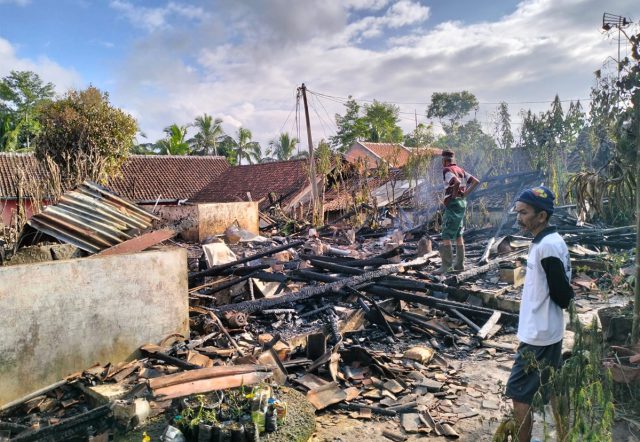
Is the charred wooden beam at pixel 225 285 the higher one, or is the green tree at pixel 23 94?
the green tree at pixel 23 94

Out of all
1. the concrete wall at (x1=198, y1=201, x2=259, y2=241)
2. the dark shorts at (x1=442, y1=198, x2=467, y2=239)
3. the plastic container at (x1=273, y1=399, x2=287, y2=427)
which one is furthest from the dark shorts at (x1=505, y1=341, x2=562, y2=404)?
the concrete wall at (x1=198, y1=201, x2=259, y2=241)

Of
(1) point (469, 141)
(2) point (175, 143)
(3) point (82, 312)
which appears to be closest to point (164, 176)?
(2) point (175, 143)

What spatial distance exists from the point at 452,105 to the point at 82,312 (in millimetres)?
48281

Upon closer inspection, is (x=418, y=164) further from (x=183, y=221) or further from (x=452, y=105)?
(x=452, y=105)

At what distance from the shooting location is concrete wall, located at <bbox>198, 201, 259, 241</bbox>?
14992 mm

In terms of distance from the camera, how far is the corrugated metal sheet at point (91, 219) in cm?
493

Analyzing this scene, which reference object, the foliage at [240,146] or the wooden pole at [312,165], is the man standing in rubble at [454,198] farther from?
the foliage at [240,146]

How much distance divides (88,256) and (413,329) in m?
4.30

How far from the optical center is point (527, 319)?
9.47 feet

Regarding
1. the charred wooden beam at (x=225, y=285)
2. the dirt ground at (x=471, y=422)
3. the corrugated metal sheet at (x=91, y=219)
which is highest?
the corrugated metal sheet at (x=91, y=219)

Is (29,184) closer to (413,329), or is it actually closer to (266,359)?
(266,359)

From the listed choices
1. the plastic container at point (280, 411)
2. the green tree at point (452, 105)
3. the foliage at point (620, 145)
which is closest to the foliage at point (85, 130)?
the plastic container at point (280, 411)

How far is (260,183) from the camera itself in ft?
78.9

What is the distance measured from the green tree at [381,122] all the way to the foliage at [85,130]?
23892 millimetres
